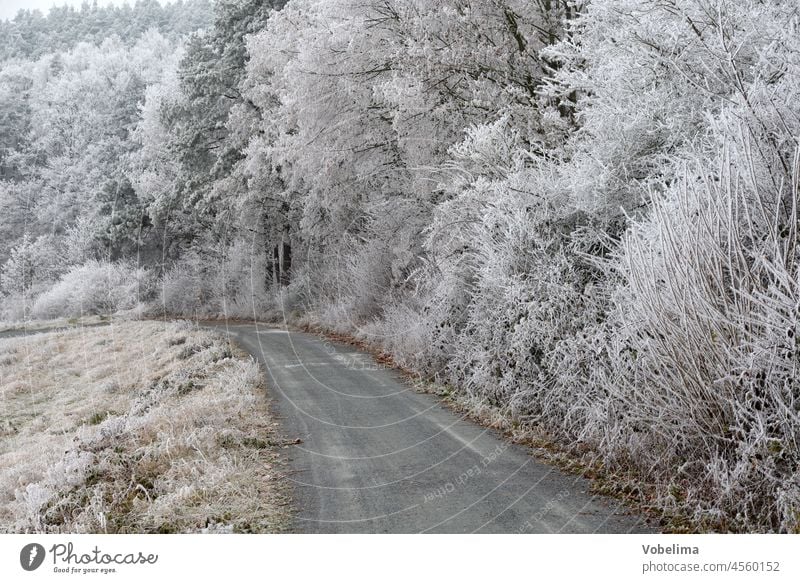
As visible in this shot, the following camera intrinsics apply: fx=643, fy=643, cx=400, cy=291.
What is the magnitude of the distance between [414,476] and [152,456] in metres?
2.65

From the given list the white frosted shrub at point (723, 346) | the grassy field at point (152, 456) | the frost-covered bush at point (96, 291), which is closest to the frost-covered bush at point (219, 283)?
the frost-covered bush at point (96, 291)

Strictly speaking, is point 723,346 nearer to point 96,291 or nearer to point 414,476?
point 414,476

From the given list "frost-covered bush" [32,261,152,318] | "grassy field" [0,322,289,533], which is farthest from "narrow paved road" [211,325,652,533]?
"frost-covered bush" [32,261,152,318]

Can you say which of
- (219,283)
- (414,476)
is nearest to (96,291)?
(219,283)

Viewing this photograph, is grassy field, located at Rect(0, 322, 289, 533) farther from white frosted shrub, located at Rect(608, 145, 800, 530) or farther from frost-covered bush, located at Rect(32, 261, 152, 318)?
frost-covered bush, located at Rect(32, 261, 152, 318)

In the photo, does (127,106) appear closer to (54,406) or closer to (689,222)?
(54,406)

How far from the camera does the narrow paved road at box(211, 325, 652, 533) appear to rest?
454 cm

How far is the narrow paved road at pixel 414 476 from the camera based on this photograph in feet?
14.9

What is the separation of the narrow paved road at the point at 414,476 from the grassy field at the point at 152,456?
384mm

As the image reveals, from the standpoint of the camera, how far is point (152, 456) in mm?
6344

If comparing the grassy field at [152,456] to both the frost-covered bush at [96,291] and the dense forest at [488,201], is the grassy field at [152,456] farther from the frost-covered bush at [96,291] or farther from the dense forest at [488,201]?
the frost-covered bush at [96,291]

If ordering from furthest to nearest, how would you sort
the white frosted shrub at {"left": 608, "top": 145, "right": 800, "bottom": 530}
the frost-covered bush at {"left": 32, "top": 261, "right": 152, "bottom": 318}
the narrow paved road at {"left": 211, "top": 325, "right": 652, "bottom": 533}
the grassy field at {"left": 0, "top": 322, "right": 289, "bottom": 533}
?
the frost-covered bush at {"left": 32, "top": 261, "right": 152, "bottom": 318} < the grassy field at {"left": 0, "top": 322, "right": 289, "bottom": 533} < the narrow paved road at {"left": 211, "top": 325, "right": 652, "bottom": 533} < the white frosted shrub at {"left": 608, "top": 145, "right": 800, "bottom": 530}

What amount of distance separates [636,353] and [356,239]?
13.8 m

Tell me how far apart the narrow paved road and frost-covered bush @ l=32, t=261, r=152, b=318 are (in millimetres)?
21872
